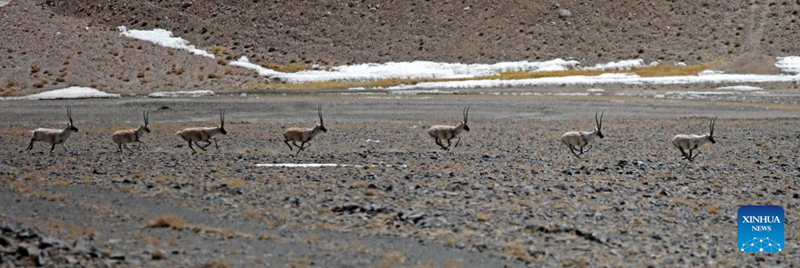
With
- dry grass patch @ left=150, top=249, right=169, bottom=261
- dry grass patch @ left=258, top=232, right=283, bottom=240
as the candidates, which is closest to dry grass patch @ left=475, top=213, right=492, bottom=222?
dry grass patch @ left=258, top=232, right=283, bottom=240

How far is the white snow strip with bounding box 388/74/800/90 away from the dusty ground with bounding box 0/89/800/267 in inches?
993

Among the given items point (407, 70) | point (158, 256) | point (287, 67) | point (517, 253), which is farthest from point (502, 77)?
point (158, 256)

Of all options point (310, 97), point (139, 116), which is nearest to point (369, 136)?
point (139, 116)

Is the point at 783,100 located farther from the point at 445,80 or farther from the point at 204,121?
the point at 204,121

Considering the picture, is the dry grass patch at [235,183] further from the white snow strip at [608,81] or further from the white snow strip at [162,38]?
the white snow strip at [162,38]

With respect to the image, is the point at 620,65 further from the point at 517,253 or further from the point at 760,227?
the point at 517,253

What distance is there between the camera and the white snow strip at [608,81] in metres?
57.9

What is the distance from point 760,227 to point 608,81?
4452 cm

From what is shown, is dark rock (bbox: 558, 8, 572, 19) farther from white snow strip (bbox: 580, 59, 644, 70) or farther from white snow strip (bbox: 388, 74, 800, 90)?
white snow strip (bbox: 388, 74, 800, 90)

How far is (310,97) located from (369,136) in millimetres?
19907

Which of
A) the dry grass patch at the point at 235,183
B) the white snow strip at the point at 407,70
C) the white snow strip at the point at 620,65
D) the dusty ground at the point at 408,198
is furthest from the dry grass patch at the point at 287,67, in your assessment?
the dry grass patch at the point at 235,183

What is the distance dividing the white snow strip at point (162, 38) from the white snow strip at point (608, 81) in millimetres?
22717

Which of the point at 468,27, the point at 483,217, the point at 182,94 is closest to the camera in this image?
the point at 483,217

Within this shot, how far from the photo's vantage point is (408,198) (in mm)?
17656
